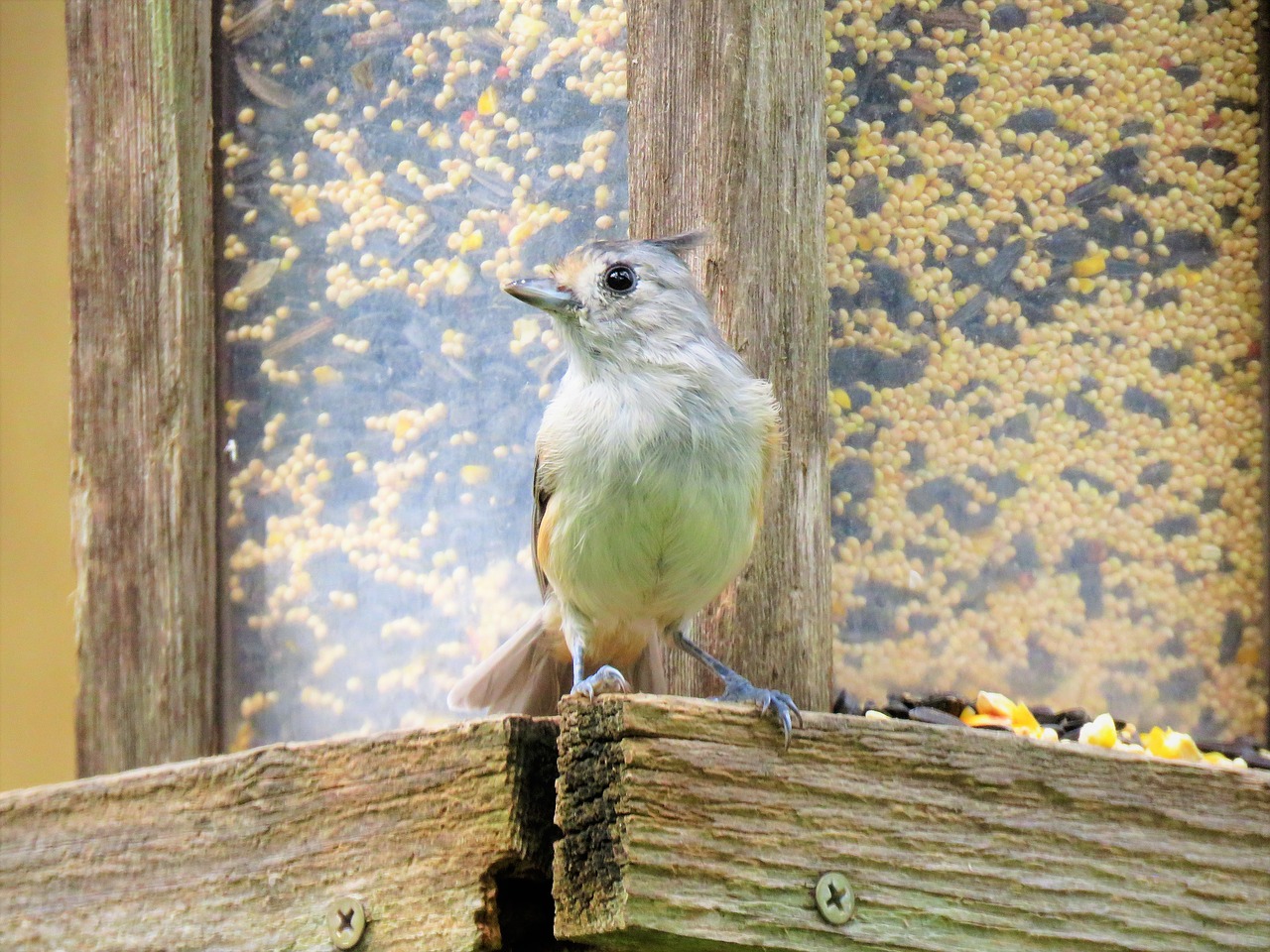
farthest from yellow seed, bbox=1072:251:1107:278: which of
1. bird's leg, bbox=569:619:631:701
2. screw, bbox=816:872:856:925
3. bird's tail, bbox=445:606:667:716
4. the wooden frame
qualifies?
screw, bbox=816:872:856:925

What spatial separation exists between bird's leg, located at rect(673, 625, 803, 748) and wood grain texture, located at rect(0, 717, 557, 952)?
32cm

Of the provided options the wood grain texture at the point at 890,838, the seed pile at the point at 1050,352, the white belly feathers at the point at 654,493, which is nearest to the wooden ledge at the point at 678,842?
the wood grain texture at the point at 890,838

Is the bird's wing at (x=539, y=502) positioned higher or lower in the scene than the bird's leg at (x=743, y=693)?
higher

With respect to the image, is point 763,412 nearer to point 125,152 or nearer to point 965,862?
point 965,862

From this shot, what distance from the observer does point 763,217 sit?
280 cm

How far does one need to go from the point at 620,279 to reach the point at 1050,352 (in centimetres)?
112

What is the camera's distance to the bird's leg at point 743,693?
1.94 meters

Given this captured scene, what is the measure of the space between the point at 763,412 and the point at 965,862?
38.7 inches

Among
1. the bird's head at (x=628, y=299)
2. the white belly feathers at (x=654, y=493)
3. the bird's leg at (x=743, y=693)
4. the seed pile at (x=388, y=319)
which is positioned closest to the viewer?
the bird's leg at (x=743, y=693)

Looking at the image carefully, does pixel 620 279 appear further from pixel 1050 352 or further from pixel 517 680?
pixel 1050 352

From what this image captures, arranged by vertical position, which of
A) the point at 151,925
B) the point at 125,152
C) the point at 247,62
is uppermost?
the point at 247,62

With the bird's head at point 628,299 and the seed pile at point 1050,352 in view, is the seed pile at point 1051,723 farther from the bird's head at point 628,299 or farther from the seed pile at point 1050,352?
the bird's head at point 628,299

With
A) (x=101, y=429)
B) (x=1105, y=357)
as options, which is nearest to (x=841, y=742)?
(x=1105, y=357)

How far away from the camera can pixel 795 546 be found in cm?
279
